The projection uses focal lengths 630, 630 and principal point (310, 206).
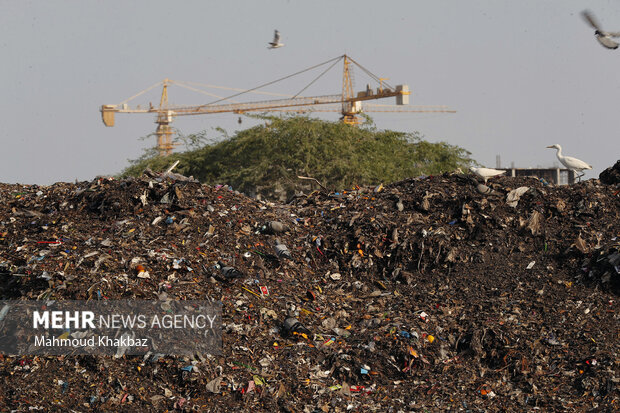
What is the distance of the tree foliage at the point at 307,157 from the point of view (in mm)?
23969

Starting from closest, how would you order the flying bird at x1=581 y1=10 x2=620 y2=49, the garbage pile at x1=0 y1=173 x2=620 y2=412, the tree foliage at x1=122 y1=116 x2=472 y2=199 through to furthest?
1. the garbage pile at x1=0 y1=173 x2=620 y2=412
2. the flying bird at x1=581 y1=10 x2=620 y2=49
3. the tree foliage at x1=122 y1=116 x2=472 y2=199

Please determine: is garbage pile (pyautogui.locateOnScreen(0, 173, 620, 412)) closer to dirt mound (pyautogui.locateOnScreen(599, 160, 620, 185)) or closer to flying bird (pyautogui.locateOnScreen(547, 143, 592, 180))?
dirt mound (pyautogui.locateOnScreen(599, 160, 620, 185))

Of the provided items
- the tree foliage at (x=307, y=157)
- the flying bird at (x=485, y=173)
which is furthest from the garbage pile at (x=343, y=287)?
the tree foliage at (x=307, y=157)

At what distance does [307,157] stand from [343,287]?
15075 mm

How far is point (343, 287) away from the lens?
892cm

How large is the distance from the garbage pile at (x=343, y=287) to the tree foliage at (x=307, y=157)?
42.1 ft

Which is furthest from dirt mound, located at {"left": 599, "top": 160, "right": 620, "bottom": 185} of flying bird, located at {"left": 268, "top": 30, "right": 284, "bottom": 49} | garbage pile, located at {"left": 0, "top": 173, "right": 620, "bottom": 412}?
flying bird, located at {"left": 268, "top": 30, "right": 284, "bottom": 49}

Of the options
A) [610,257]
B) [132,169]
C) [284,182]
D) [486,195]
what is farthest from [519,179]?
[132,169]

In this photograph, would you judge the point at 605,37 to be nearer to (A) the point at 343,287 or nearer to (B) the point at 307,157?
(A) the point at 343,287

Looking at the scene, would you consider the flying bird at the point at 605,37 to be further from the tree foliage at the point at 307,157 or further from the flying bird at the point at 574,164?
the tree foliage at the point at 307,157

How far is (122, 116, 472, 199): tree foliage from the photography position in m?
24.0

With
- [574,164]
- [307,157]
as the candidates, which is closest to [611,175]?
[574,164]

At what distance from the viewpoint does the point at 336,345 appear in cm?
763

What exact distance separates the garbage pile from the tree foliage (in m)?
12.8
